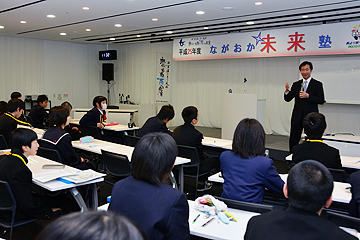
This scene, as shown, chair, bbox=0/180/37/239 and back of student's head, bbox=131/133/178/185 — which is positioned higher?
back of student's head, bbox=131/133/178/185

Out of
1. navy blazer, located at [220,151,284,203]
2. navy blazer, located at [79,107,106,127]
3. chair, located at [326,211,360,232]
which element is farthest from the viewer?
navy blazer, located at [79,107,106,127]

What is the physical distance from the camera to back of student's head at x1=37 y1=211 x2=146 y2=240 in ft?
1.85

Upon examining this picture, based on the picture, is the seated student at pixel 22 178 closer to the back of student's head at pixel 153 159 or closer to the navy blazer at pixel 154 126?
the back of student's head at pixel 153 159

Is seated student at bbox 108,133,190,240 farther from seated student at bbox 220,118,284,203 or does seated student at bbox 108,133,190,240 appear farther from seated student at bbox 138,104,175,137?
seated student at bbox 138,104,175,137

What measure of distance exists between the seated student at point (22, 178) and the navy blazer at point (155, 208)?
1330 millimetres

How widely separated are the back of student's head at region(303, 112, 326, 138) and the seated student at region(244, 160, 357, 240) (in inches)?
69.9

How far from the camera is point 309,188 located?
146 cm

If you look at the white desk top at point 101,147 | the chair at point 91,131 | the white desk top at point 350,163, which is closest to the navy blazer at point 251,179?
the white desk top at point 350,163

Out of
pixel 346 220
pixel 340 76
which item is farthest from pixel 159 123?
pixel 340 76

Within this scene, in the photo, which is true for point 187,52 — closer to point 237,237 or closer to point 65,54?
point 65,54

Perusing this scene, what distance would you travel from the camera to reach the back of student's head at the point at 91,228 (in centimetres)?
56

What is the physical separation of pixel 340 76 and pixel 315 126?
4973 millimetres

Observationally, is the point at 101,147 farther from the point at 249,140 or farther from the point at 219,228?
the point at 219,228

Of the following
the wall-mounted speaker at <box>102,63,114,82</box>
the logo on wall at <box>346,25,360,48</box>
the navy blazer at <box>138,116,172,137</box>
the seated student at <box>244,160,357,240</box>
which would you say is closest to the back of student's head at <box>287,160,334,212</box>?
the seated student at <box>244,160,357,240</box>
